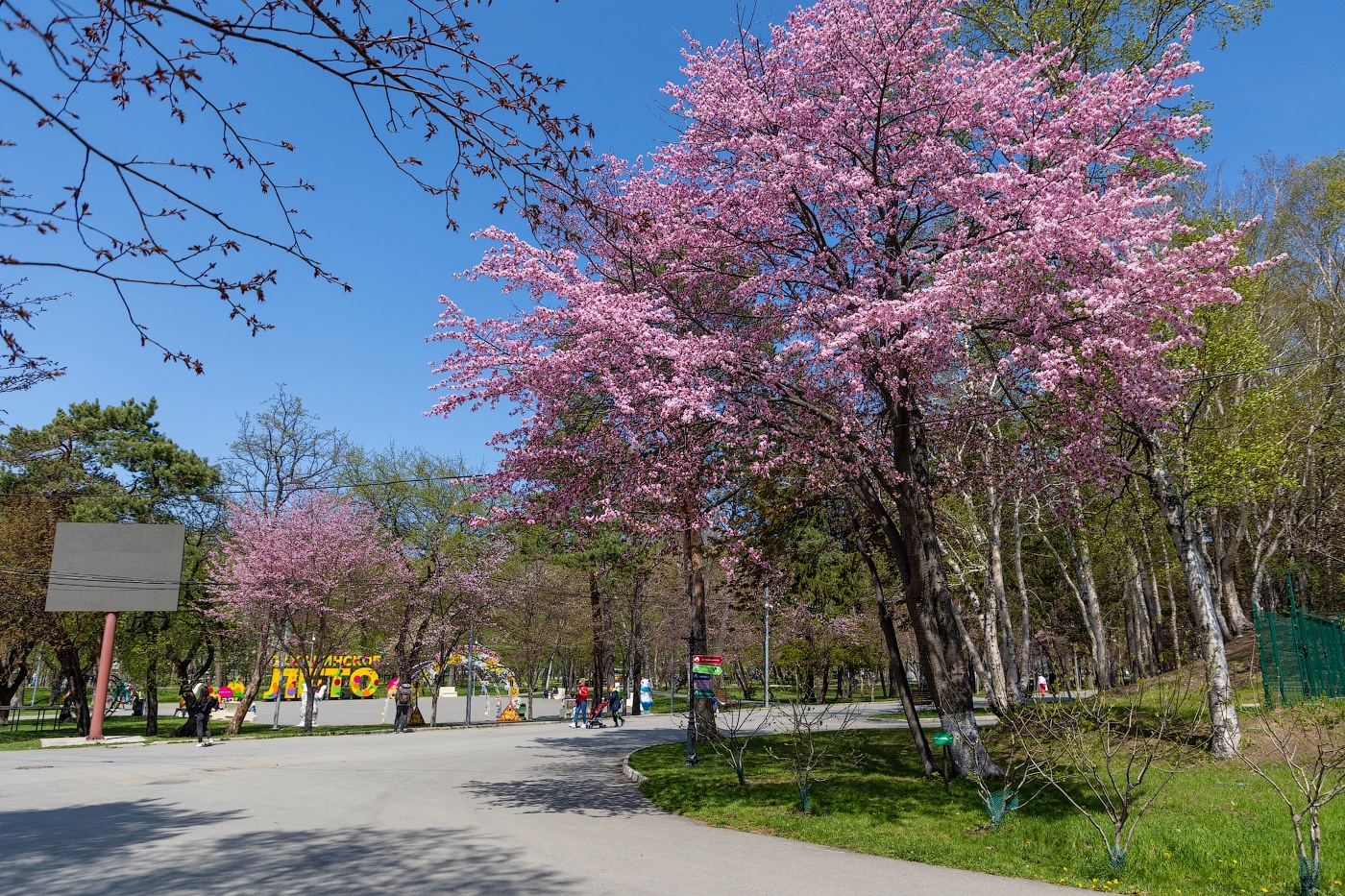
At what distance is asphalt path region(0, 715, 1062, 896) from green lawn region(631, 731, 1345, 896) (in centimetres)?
54

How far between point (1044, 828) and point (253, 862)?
8146 millimetres

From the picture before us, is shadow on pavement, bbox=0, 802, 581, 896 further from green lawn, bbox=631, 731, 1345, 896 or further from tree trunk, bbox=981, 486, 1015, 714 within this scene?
tree trunk, bbox=981, 486, 1015, 714

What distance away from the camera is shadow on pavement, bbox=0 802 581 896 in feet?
22.7

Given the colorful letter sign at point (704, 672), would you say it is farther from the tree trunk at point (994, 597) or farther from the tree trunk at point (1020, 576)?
the tree trunk at point (1020, 576)

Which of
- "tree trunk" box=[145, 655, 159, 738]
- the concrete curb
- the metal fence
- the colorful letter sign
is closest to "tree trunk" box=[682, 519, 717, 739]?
the colorful letter sign

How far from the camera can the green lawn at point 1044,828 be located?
7438 millimetres

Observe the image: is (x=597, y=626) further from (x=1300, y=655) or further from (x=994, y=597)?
(x=1300, y=655)

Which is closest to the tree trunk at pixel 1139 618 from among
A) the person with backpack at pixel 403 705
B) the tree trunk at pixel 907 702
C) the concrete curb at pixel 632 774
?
the tree trunk at pixel 907 702

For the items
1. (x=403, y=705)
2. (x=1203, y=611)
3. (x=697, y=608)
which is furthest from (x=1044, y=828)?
(x=403, y=705)

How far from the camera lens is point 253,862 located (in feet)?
25.7

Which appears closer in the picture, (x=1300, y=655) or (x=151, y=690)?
(x=1300, y=655)

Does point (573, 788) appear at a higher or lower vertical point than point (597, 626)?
lower

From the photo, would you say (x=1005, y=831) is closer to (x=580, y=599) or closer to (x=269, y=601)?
(x=269, y=601)

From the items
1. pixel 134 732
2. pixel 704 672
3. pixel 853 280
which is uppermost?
pixel 853 280
